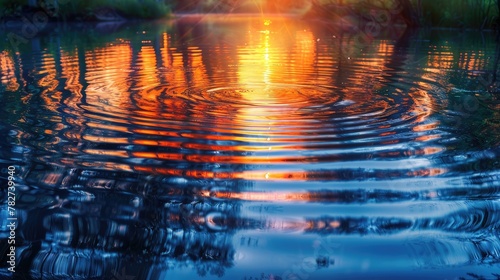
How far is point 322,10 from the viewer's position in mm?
28688

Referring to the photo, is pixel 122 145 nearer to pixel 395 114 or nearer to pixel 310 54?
pixel 395 114

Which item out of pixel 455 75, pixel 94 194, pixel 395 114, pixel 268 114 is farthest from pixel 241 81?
pixel 94 194

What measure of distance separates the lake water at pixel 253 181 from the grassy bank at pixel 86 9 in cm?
2195

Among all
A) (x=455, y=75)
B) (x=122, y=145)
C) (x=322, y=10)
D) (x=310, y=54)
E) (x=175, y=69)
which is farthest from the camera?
(x=322, y=10)

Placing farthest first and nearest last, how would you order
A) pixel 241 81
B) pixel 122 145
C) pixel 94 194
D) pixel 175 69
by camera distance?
pixel 175 69
pixel 241 81
pixel 122 145
pixel 94 194

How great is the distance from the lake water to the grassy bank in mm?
21955

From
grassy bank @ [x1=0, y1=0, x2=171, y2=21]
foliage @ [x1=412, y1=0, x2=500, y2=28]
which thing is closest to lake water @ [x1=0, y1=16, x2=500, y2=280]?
foliage @ [x1=412, y1=0, x2=500, y2=28]

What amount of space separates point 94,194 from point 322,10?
89.3 ft

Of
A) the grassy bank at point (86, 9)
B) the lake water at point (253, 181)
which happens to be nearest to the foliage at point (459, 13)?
the lake water at point (253, 181)

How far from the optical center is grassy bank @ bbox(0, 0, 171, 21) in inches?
1005

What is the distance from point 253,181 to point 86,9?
28.1 metres

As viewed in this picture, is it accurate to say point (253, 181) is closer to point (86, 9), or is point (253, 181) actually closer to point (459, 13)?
point (459, 13)

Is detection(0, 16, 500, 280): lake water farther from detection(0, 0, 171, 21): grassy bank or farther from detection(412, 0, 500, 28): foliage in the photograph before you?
detection(0, 0, 171, 21): grassy bank

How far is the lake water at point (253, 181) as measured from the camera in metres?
2.24
